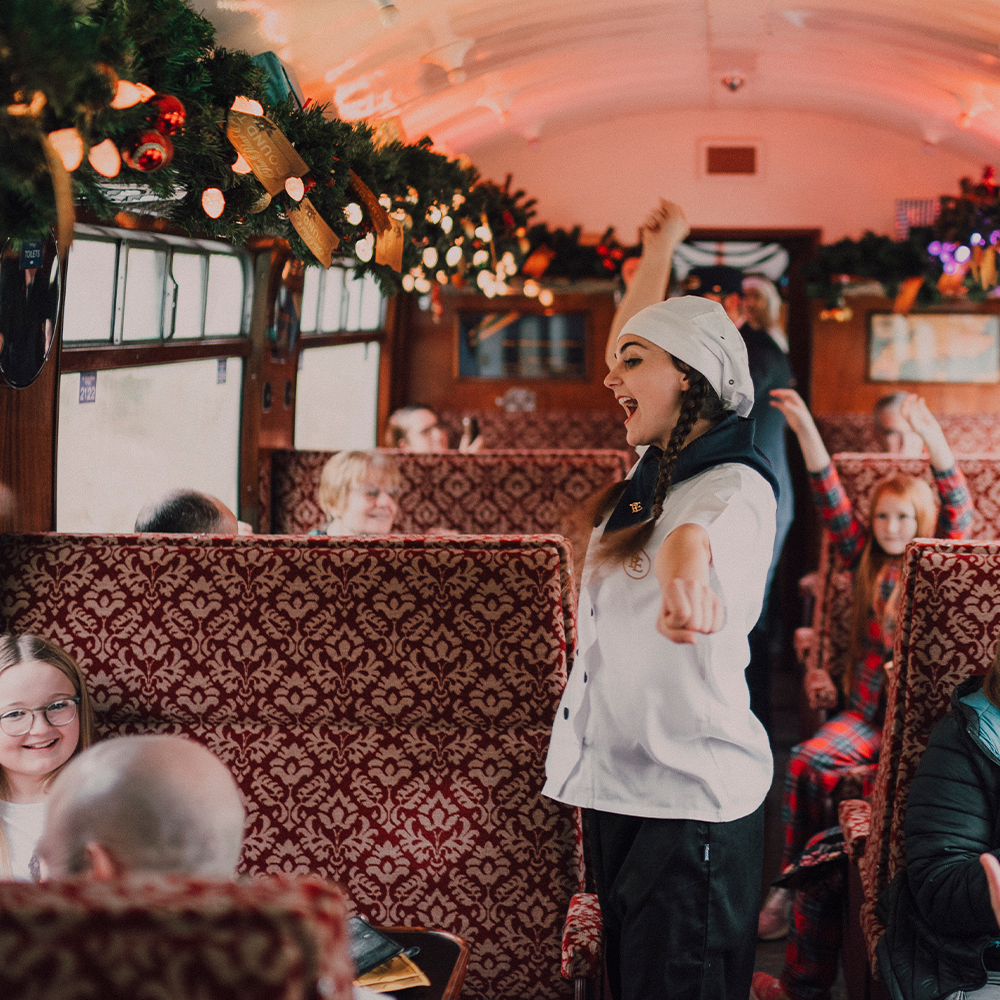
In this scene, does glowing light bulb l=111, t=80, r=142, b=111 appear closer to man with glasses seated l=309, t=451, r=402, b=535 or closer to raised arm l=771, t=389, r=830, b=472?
man with glasses seated l=309, t=451, r=402, b=535

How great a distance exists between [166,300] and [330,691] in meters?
1.99

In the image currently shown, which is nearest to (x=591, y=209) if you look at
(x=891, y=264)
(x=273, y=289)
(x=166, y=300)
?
(x=891, y=264)

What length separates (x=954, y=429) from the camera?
23.6 ft

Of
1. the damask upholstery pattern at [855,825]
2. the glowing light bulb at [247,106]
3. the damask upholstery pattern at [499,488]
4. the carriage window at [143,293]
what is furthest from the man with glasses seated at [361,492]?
the damask upholstery pattern at [855,825]

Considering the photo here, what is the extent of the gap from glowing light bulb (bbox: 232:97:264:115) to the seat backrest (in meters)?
1.67

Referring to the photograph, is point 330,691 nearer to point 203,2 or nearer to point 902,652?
point 902,652

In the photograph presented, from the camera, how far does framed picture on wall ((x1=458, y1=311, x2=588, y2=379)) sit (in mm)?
7930

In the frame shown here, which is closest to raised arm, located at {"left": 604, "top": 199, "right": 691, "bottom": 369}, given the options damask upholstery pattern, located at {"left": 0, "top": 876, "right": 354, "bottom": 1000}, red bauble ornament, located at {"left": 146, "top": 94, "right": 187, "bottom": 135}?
red bauble ornament, located at {"left": 146, "top": 94, "right": 187, "bottom": 135}

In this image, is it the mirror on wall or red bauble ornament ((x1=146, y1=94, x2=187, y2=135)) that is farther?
the mirror on wall

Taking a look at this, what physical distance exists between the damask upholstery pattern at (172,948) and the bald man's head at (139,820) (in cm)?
21

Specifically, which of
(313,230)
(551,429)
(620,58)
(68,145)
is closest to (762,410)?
(313,230)

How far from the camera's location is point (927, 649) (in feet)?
7.33

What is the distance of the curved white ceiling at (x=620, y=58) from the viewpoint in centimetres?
390

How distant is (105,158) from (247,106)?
565 millimetres
